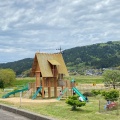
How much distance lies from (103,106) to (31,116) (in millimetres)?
4641

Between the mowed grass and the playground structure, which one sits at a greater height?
the playground structure

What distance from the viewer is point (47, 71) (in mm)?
34156

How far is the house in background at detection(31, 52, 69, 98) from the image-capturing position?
34.0m

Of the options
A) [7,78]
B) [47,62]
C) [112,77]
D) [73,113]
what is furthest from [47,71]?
[7,78]

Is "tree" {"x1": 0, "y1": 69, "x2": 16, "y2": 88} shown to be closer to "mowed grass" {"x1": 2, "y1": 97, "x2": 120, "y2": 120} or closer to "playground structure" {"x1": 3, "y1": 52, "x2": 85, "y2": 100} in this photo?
"playground structure" {"x1": 3, "y1": 52, "x2": 85, "y2": 100}

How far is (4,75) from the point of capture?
7169cm

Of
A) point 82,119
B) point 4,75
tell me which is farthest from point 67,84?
point 4,75

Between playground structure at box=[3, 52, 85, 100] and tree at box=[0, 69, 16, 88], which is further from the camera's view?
tree at box=[0, 69, 16, 88]

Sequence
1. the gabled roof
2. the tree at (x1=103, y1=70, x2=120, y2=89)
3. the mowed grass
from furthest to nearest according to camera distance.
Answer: the tree at (x1=103, y1=70, x2=120, y2=89) < the gabled roof < the mowed grass

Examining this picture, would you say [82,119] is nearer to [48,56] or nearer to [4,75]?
[48,56]

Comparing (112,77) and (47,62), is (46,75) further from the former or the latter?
(112,77)

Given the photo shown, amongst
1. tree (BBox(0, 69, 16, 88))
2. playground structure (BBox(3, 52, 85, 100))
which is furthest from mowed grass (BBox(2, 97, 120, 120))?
tree (BBox(0, 69, 16, 88))

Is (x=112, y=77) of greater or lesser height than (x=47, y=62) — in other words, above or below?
below

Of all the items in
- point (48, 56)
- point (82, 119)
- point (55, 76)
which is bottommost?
point (82, 119)
